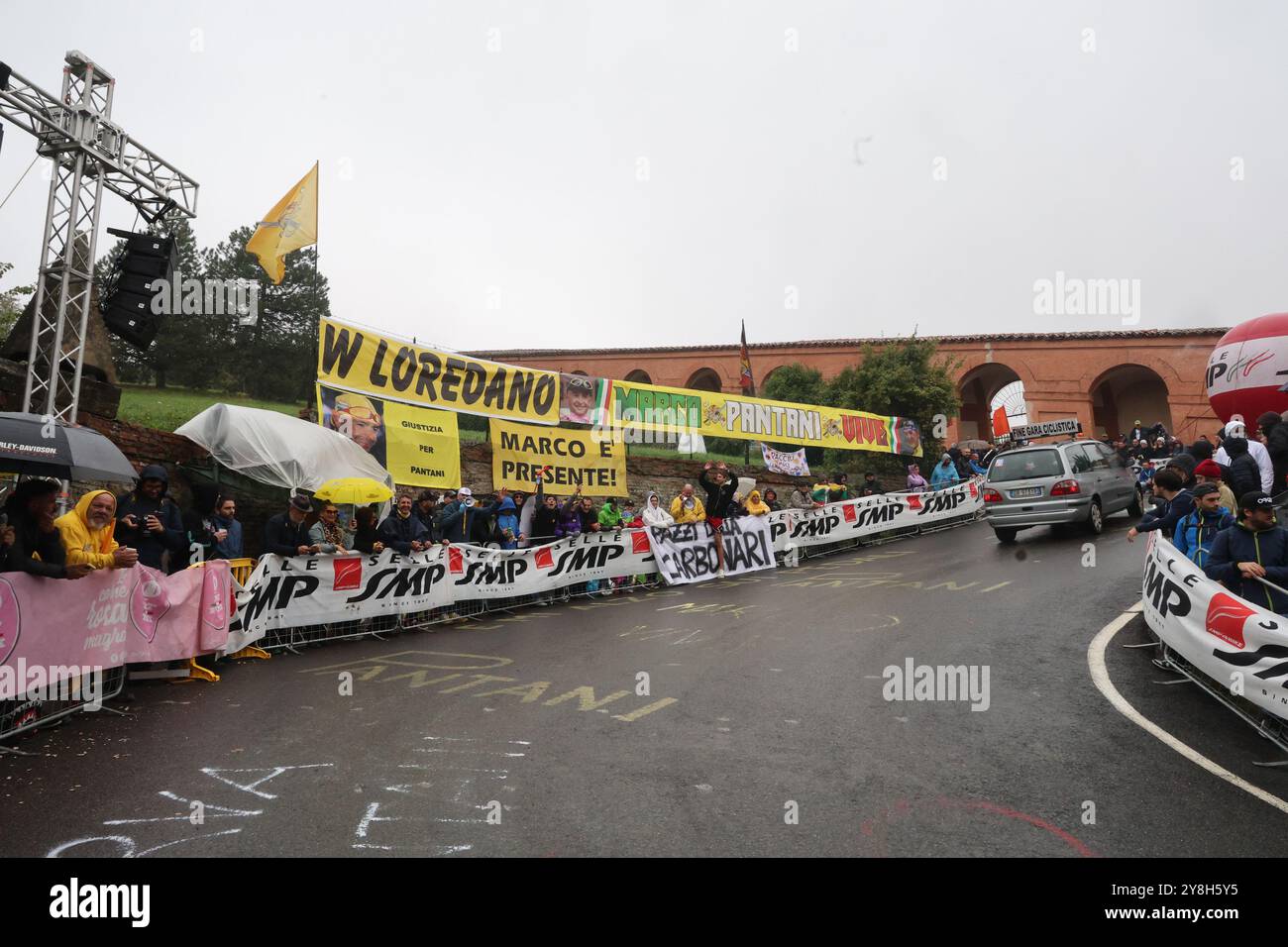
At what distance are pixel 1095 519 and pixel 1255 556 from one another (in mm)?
9951

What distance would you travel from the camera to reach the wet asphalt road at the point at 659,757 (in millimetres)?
3934

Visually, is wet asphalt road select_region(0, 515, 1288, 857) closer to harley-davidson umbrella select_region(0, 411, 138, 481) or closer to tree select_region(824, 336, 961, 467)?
harley-davidson umbrella select_region(0, 411, 138, 481)

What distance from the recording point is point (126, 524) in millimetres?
7691

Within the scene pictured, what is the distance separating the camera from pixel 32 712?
606 cm

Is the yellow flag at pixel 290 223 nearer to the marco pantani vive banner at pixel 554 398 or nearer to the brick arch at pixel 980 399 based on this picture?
the marco pantani vive banner at pixel 554 398

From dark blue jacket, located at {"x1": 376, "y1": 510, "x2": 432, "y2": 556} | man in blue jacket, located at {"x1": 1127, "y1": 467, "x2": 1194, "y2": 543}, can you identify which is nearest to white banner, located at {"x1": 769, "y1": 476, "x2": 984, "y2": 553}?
dark blue jacket, located at {"x1": 376, "y1": 510, "x2": 432, "y2": 556}

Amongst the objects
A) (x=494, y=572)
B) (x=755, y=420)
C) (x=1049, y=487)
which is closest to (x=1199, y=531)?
(x=1049, y=487)

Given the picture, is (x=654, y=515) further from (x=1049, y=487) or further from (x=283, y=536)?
(x=1049, y=487)

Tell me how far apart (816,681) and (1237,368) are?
15876mm

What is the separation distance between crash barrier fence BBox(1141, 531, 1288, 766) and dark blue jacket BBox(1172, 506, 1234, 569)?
305mm

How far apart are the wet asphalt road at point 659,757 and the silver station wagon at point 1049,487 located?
6.14m
